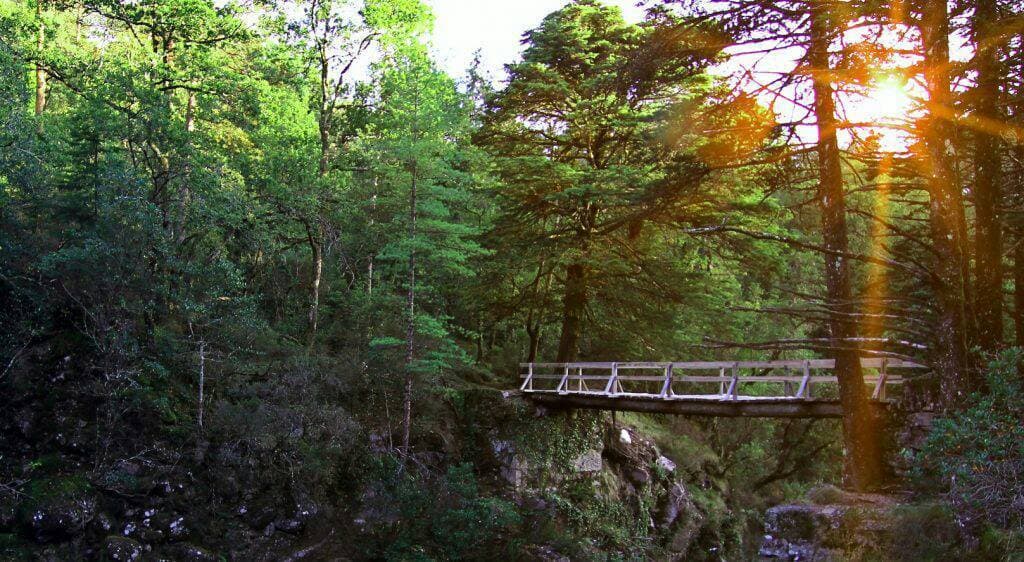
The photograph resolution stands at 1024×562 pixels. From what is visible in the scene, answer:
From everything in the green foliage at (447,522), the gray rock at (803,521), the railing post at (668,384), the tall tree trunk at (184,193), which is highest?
the tall tree trunk at (184,193)

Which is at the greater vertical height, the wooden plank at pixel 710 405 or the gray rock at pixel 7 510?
the wooden plank at pixel 710 405

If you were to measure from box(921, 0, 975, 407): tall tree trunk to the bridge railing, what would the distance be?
2552mm

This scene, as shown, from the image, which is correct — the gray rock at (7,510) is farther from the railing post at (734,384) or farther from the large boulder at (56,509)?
the railing post at (734,384)

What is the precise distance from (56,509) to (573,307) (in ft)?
43.7

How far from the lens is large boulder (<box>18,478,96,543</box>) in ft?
48.2

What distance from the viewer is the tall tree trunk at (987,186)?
1027cm

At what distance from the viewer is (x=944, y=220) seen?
9.88 m

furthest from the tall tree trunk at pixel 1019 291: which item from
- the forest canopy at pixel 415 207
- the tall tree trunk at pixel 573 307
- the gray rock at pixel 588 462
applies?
the gray rock at pixel 588 462

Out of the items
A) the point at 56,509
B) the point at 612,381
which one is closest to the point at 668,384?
the point at 612,381

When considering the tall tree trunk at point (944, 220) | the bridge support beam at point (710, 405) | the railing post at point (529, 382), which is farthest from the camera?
→ the railing post at point (529, 382)

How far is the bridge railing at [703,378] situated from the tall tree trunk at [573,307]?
0.62m

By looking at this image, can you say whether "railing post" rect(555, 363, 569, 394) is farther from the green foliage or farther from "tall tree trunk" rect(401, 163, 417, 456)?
the green foliage

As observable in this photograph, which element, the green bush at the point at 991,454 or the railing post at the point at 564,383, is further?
the railing post at the point at 564,383

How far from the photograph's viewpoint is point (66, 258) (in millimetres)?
16391
